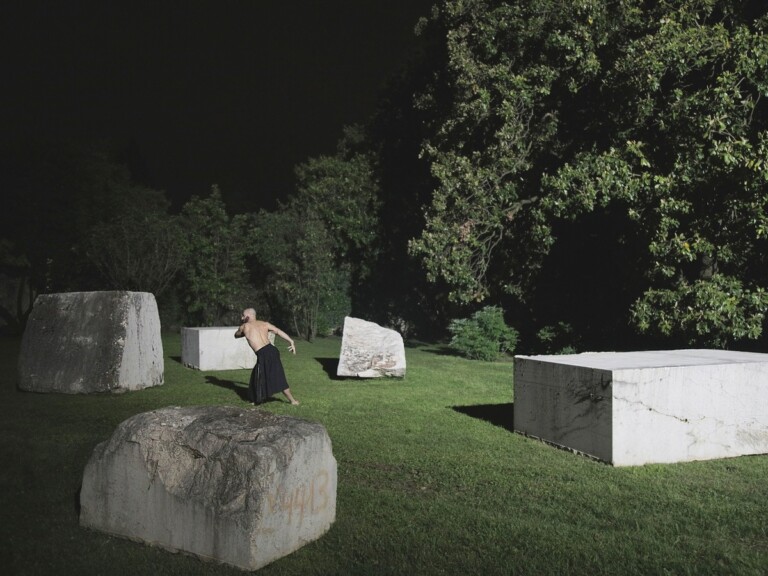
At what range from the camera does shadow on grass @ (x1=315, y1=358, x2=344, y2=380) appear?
537 inches

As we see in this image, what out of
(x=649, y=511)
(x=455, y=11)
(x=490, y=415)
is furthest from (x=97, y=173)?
(x=649, y=511)

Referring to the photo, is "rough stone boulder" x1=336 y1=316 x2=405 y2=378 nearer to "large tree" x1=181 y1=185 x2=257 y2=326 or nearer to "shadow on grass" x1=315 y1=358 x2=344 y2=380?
"shadow on grass" x1=315 y1=358 x2=344 y2=380

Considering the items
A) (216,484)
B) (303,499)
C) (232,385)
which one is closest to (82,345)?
Result: (232,385)

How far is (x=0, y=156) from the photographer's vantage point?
960 inches

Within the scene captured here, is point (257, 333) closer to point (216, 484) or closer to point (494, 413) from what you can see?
point (494, 413)

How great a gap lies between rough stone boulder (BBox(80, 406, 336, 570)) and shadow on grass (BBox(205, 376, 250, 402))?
6058 mm

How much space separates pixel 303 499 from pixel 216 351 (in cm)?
1123

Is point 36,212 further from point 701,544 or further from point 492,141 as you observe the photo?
point 701,544

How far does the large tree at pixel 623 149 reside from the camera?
11.9 metres

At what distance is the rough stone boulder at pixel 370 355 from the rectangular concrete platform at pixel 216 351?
3410 mm

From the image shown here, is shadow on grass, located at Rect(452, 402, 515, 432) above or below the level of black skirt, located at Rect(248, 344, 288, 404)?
below

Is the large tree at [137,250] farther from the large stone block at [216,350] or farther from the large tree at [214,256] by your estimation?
the large stone block at [216,350]

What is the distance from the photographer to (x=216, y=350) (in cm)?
1487

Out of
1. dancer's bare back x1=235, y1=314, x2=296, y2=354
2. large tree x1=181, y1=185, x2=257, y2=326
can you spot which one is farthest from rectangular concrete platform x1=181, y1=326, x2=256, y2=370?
large tree x1=181, y1=185, x2=257, y2=326
